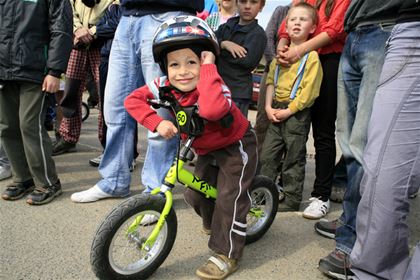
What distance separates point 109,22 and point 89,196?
1.64 m

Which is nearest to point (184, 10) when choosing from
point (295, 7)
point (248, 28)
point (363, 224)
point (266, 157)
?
point (248, 28)

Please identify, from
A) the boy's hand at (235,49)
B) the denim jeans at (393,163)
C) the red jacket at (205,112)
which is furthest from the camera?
the boy's hand at (235,49)

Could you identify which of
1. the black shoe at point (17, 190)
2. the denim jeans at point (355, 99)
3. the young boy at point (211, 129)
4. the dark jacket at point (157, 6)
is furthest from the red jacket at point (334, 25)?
the black shoe at point (17, 190)

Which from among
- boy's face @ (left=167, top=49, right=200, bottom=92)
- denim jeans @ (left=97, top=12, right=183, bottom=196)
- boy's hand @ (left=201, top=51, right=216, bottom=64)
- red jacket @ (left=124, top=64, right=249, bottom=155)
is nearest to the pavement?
denim jeans @ (left=97, top=12, right=183, bottom=196)

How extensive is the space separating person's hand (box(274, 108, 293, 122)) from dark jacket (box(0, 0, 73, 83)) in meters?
1.74

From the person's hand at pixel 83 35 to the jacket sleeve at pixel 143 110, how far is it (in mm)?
1965

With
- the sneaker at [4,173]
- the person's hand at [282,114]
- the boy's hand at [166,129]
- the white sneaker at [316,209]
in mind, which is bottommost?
the sneaker at [4,173]

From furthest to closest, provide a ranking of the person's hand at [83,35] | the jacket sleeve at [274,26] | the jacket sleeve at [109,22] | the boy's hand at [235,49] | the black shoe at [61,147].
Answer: the black shoe at [61,147]
the jacket sleeve at [274,26]
the person's hand at [83,35]
the jacket sleeve at [109,22]
the boy's hand at [235,49]

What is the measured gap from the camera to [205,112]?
2.01 m

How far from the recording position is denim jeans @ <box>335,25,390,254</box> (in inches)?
82.4

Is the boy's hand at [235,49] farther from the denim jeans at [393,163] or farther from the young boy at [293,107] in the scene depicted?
the denim jeans at [393,163]

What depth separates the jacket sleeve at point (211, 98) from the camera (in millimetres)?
1993

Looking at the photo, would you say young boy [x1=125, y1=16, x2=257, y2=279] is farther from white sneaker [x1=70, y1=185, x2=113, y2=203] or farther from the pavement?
white sneaker [x1=70, y1=185, x2=113, y2=203]

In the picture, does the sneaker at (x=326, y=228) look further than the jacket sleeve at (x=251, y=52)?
Answer: No
